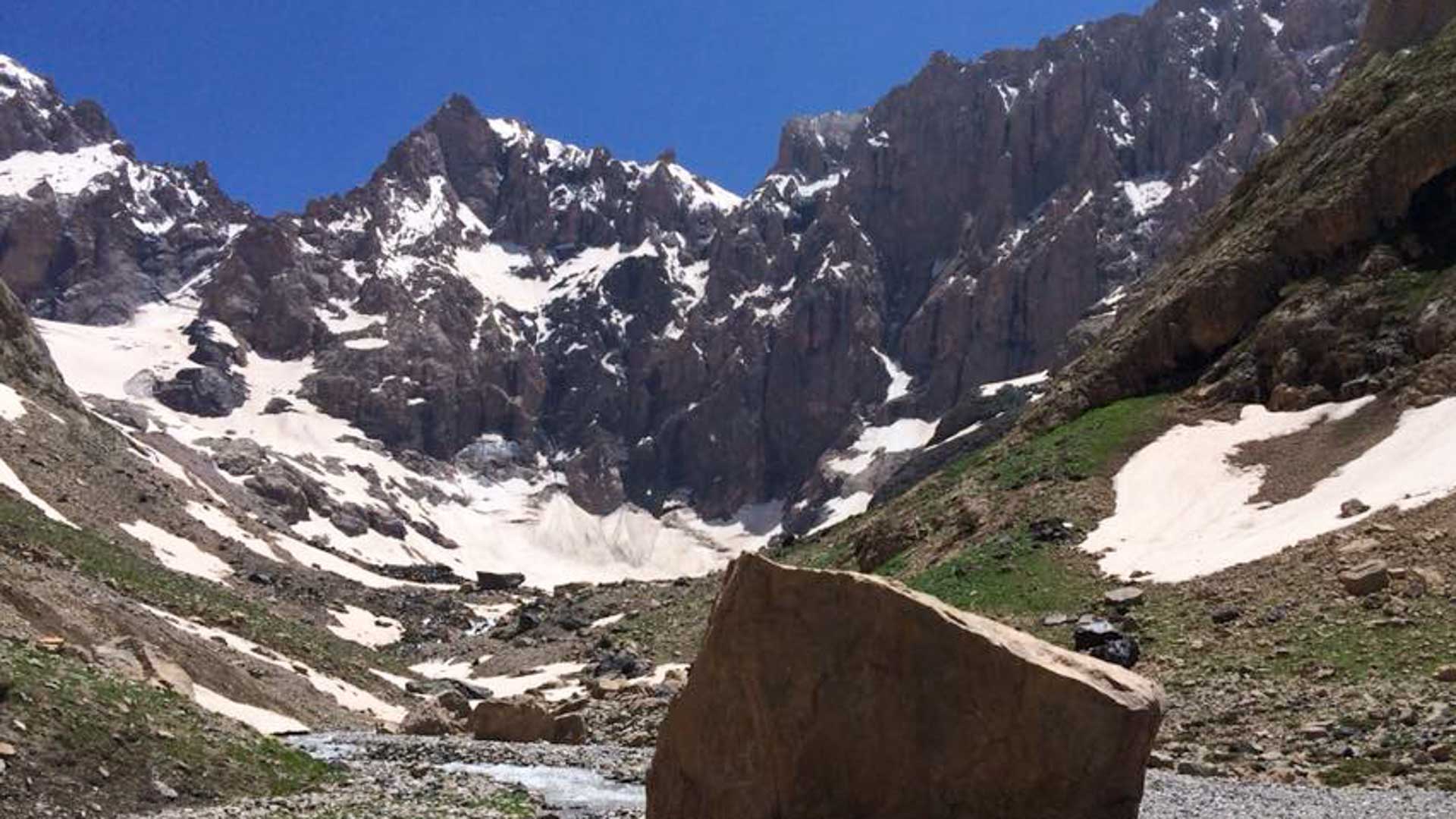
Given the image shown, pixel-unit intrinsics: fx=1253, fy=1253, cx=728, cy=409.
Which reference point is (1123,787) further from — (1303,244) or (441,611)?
(441,611)

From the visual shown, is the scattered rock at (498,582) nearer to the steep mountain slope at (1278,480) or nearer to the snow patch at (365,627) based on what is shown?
the snow patch at (365,627)

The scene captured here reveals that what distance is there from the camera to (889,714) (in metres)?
17.5

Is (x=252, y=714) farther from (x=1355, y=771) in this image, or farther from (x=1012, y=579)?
(x=1355, y=771)

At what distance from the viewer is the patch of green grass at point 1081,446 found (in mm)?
59344

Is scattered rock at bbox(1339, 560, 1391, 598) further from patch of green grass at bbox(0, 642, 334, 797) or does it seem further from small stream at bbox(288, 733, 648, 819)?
patch of green grass at bbox(0, 642, 334, 797)

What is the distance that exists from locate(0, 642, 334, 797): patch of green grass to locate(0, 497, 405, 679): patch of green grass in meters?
32.3

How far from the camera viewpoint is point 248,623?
6512cm

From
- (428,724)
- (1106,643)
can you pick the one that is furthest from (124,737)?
(1106,643)

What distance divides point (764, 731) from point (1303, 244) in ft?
181

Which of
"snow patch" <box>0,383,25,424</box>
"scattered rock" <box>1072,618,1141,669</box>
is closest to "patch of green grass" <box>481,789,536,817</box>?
"scattered rock" <box>1072,618,1141,669</box>

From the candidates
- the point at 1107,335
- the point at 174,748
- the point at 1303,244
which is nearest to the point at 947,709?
the point at 174,748

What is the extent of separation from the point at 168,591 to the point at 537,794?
44.2 metres

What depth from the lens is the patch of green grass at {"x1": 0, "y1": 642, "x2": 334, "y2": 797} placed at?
21.3 meters

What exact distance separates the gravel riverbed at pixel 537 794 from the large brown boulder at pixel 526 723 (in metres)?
4.27
